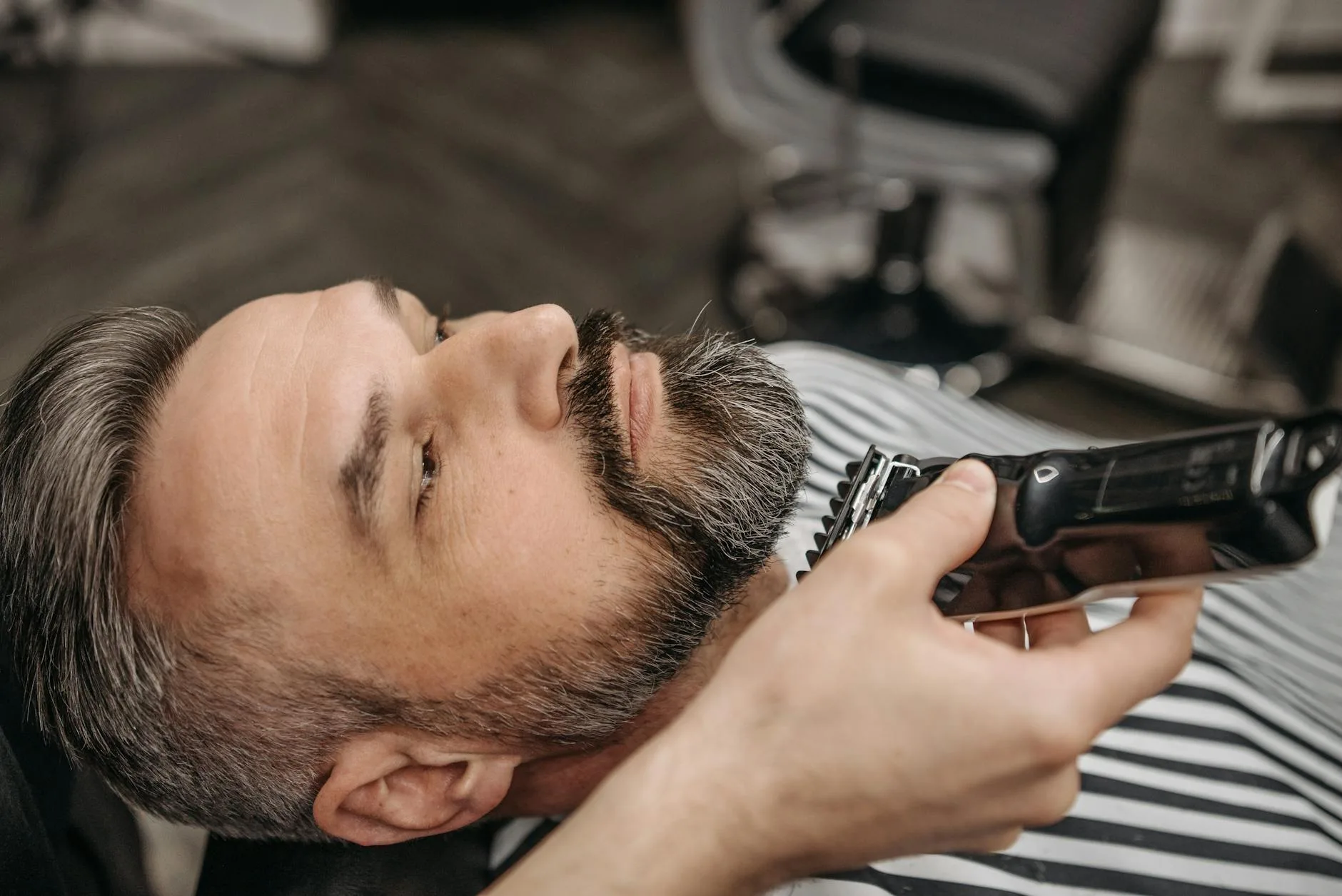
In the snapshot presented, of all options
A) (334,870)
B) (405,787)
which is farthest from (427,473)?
(334,870)

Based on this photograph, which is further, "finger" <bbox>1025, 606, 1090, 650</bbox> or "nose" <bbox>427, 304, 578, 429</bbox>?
"nose" <bbox>427, 304, 578, 429</bbox>

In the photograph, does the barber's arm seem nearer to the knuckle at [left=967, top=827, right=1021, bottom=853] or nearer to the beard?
the knuckle at [left=967, top=827, right=1021, bottom=853]

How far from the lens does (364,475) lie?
875 mm

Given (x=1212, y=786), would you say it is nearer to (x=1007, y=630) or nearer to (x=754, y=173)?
(x=1007, y=630)

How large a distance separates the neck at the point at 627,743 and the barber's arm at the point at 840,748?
365 mm

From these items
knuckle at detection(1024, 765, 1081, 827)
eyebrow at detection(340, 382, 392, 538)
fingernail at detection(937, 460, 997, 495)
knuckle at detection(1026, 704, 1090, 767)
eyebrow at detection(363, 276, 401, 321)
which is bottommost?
knuckle at detection(1024, 765, 1081, 827)

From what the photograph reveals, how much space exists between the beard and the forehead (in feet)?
0.69

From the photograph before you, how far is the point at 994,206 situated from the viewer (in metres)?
2.68

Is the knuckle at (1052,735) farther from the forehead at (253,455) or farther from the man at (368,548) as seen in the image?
the forehead at (253,455)

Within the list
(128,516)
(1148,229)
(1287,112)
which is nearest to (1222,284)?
(1148,229)

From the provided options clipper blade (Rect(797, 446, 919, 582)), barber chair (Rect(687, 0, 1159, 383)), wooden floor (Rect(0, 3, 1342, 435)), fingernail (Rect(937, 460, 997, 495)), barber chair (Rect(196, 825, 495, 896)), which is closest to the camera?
fingernail (Rect(937, 460, 997, 495))

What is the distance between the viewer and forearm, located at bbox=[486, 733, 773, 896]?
2.09ft

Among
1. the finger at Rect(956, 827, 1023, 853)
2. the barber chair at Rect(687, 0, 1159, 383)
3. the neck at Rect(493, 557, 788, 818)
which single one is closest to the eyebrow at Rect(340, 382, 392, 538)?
the neck at Rect(493, 557, 788, 818)

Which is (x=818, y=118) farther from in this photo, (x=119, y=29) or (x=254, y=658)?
(x=119, y=29)
